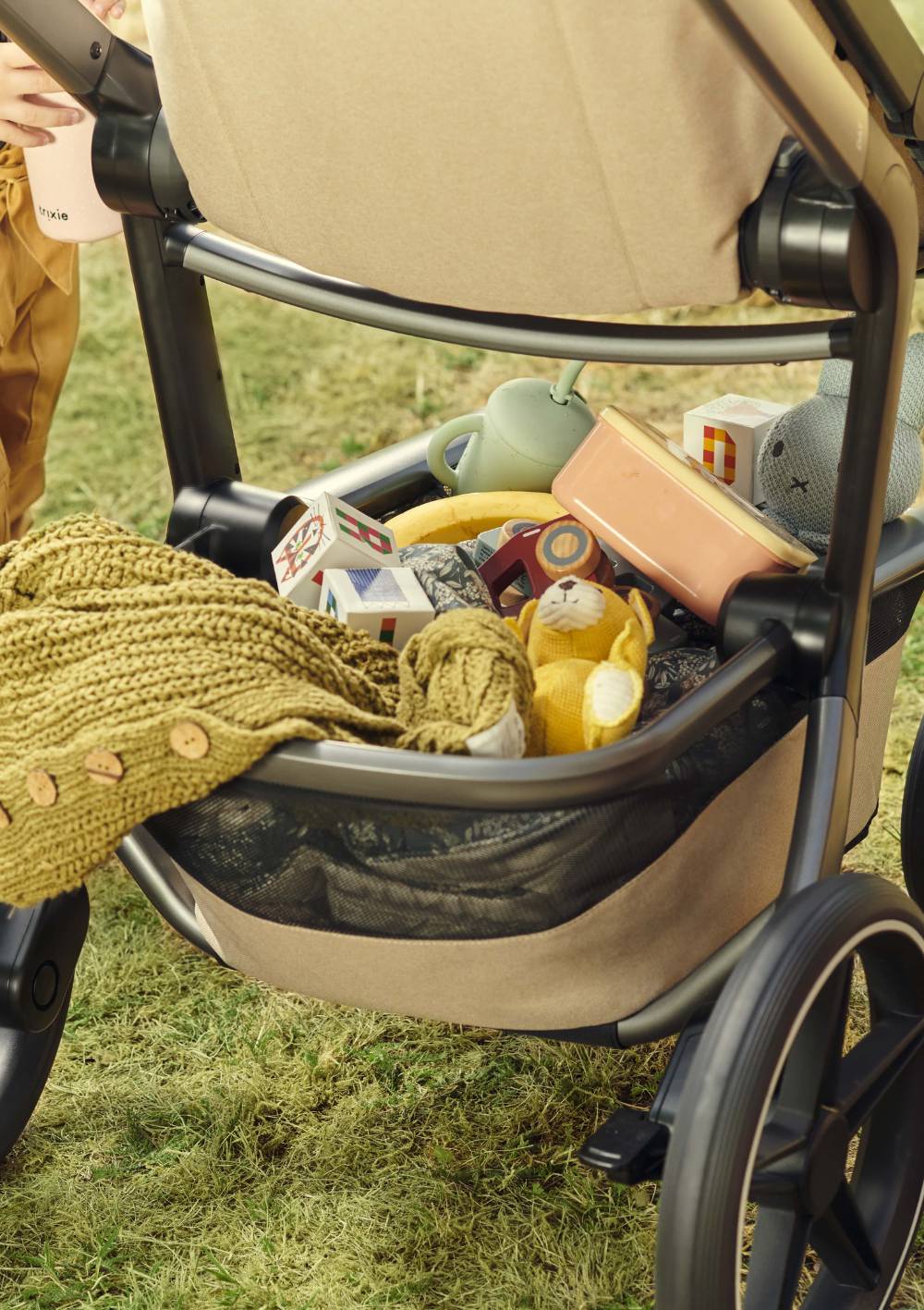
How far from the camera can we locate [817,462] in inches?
42.9

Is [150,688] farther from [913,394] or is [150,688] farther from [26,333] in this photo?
[26,333]

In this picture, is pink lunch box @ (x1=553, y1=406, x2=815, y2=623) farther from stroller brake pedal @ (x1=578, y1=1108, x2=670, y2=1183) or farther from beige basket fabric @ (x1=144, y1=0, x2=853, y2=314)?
stroller brake pedal @ (x1=578, y1=1108, x2=670, y2=1183)

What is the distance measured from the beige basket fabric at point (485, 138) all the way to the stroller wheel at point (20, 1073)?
2.02 ft

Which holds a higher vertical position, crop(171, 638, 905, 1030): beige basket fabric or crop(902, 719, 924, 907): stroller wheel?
crop(171, 638, 905, 1030): beige basket fabric

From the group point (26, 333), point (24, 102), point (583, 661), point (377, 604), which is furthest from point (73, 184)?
point (583, 661)

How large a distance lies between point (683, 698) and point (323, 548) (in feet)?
0.94

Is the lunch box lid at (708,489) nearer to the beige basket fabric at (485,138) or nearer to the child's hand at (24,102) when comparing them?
the beige basket fabric at (485,138)

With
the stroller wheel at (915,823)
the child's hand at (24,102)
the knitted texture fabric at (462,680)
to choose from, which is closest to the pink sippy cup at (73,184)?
the child's hand at (24,102)

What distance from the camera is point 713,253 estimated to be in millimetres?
829

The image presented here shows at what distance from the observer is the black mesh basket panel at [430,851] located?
824 mm

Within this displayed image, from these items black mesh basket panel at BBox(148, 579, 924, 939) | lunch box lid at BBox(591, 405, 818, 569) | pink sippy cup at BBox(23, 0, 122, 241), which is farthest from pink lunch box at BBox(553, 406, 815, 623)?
pink sippy cup at BBox(23, 0, 122, 241)

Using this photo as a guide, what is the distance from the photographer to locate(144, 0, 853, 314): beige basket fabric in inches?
30.6

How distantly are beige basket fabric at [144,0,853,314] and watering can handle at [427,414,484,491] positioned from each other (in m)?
0.34

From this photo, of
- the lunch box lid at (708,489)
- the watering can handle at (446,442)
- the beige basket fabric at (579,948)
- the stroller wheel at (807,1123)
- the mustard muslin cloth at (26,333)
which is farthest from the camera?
the mustard muslin cloth at (26,333)
